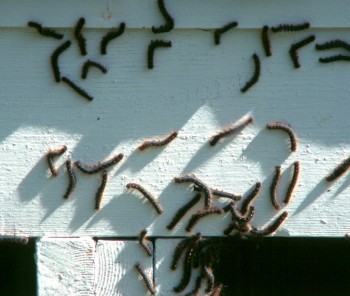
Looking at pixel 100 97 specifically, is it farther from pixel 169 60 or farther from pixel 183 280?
pixel 183 280

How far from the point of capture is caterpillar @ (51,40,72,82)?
2.53 metres

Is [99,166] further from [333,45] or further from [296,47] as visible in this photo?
[333,45]

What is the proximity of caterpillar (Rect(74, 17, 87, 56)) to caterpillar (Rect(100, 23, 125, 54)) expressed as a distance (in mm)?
65

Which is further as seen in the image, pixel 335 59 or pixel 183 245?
pixel 183 245

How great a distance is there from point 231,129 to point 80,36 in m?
0.65

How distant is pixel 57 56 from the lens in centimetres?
254

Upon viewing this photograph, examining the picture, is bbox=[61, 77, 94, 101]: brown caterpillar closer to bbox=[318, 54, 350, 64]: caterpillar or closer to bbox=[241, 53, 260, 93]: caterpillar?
bbox=[241, 53, 260, 93]: caterpillar

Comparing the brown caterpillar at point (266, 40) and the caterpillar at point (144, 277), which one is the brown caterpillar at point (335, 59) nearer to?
the brown caterpillar at point (266, 40)

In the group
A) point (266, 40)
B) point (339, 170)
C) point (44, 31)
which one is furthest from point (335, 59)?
point (44, 31)

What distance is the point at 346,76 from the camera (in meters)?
2.57

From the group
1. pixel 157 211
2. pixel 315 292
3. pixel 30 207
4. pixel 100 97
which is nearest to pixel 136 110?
pixel 100 97

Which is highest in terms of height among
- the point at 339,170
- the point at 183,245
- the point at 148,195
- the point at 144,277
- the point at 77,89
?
the point at 77,89

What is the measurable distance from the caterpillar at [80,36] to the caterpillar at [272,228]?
0.92 metres

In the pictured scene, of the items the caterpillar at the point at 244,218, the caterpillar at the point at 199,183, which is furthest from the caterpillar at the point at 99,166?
the caterpillar at the point at 244,218
